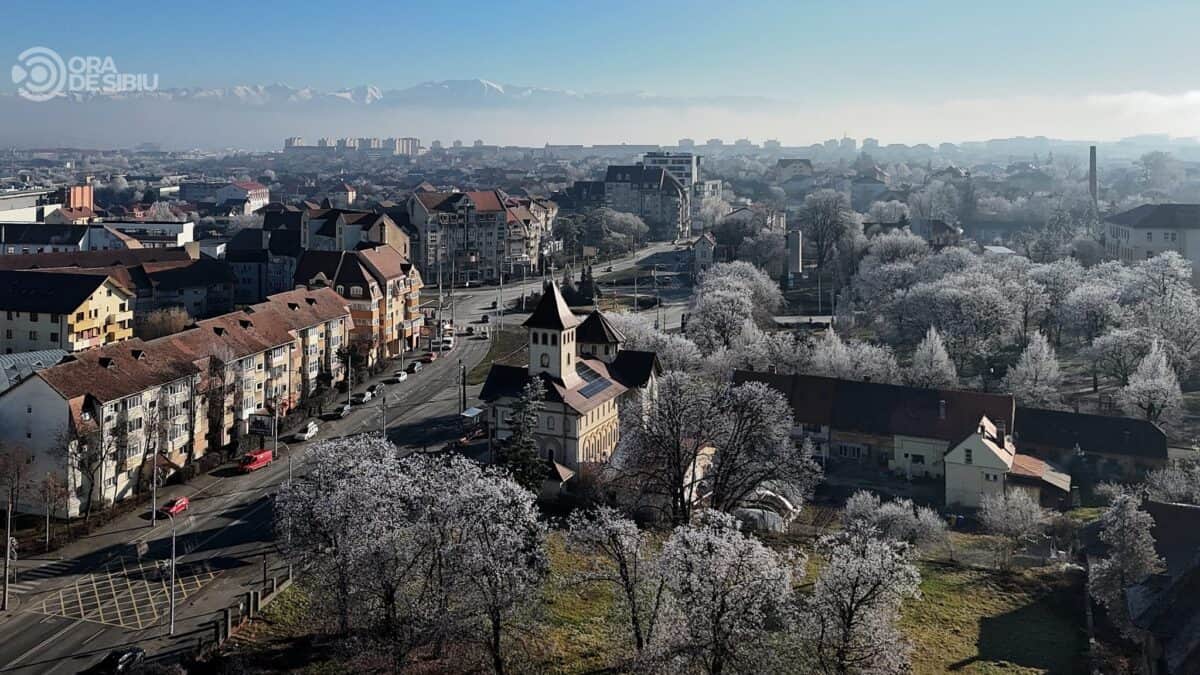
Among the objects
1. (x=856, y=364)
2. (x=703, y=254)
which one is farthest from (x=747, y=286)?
(x=703, y=254)

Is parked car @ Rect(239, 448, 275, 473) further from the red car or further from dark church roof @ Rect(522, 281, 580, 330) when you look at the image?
dark church roof @ Rect(522, 281, 580, 330)

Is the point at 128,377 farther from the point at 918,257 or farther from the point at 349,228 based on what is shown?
the point at 918,257

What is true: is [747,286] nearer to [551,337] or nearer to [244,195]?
[551,337]

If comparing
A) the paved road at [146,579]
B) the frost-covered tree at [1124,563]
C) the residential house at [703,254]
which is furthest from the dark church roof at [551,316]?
the residential house at [703,254]

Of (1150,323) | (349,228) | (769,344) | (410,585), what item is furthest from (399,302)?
(1150,323)

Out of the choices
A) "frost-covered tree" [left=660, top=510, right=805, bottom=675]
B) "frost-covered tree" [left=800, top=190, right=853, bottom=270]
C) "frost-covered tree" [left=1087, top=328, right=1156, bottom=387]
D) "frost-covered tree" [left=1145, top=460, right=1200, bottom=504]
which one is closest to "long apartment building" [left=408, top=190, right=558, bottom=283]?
"frost-covered tree" [left=800, top=190, right=853, bottom=270]

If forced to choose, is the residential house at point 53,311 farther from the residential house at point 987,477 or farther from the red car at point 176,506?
the residential house at point 987,477

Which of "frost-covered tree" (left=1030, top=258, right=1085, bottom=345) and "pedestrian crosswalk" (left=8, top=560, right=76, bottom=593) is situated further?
"frost-covered tree" (left=1030, top=258, right=1085, bottom=345)
